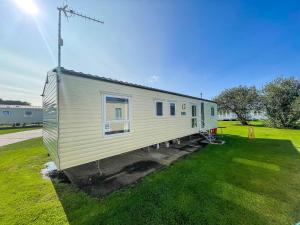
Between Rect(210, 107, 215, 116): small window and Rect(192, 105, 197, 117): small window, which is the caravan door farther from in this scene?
Rect(210, 107, 215, 116): small window

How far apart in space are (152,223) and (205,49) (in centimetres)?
1297

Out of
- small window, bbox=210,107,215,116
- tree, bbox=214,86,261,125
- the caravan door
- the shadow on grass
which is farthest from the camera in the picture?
tree, bbox=214,86,261,125

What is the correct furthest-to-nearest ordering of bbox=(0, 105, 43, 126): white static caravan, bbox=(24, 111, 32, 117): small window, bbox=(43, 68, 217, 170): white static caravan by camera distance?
bbox=(24, 111, 32, 117): small window → bbox=(0, 105, 43, 126): white static caravan → bbox=(43, 68, 217, 170): white static caravan

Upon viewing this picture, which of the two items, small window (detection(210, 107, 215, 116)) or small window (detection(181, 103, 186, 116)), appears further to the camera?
small window (detection(210, 107, 215, 116))

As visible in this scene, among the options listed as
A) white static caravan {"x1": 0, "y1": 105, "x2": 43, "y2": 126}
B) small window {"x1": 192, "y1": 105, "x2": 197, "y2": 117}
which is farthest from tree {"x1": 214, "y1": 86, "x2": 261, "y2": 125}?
white static caravan {"x1": 0, "y1": 105, "x2": 43, "y2": 126}

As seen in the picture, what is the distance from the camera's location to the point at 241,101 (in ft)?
77.2

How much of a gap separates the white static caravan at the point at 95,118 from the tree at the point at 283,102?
18563mm

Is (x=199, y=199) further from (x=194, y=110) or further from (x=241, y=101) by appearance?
(x=241, y=101)

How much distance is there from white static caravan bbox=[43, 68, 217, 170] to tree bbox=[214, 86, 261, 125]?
18.1m

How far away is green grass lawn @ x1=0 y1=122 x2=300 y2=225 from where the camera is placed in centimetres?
262

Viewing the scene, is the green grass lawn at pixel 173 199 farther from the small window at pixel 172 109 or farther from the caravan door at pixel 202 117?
the caravan door at pixel 202 117

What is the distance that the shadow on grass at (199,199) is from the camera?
2611 millimetres

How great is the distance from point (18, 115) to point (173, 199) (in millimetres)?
31695

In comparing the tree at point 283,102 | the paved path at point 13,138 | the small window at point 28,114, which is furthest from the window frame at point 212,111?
the small window at point 28,114
